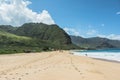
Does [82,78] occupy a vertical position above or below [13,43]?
below

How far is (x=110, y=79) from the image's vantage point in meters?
15.8

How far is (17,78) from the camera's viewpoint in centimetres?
1508

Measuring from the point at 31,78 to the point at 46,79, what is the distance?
0.99 meters

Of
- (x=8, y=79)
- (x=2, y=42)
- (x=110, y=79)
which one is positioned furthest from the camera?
(x=2, y=42)

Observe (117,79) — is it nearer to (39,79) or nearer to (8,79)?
(39,79)

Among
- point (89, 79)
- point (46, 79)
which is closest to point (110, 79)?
point (89, 79)

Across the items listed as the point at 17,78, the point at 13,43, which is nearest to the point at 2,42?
the point at 13,43

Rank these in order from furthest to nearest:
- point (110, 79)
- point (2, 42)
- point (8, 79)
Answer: point (2, 42)
point (110, 79)
point (8, 79)

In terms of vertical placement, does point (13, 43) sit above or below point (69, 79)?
above

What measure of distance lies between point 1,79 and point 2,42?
180 metres

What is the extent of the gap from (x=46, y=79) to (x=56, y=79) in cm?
60

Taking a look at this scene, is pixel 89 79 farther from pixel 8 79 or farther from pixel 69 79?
pixel 8 79

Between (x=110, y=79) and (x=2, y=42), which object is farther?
(x=2, y=42)

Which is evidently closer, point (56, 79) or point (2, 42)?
point (56, 79)
